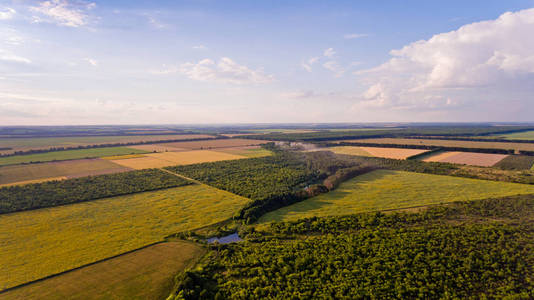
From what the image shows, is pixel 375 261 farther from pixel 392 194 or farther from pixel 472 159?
pixel 472 159

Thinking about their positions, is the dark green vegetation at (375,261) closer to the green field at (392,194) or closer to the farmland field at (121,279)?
the farmland field at (121,279)

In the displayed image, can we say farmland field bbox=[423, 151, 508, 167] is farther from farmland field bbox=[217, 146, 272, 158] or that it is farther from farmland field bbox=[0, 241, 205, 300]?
farmland field bbox=[0, 241, 205, 300]

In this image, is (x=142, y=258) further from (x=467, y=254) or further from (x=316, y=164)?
(x=316, y=164)

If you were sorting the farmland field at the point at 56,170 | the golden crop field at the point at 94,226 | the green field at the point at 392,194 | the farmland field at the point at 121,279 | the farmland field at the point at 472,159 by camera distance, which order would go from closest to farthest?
the farmland field at the point at 121,279 → the golden crop field at the point at 94,226 → the green field at the point at 392,194 → the farmland field at the point at 56,170 → the farmland field at the point at 472,159

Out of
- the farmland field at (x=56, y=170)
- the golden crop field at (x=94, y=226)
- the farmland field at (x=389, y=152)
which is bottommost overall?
the golden crop field at (x=94, y=226)

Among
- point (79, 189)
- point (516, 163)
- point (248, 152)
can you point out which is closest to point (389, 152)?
point (516, 163)

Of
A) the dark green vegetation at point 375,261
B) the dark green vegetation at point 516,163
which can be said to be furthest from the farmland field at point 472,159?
the dark green vegetation at point 375,261

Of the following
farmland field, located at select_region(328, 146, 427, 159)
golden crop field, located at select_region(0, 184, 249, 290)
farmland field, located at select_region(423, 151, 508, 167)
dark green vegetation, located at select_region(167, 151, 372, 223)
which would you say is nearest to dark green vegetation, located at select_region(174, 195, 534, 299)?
dark green vegetation, located at select_region(167, 151, 372, 223)
